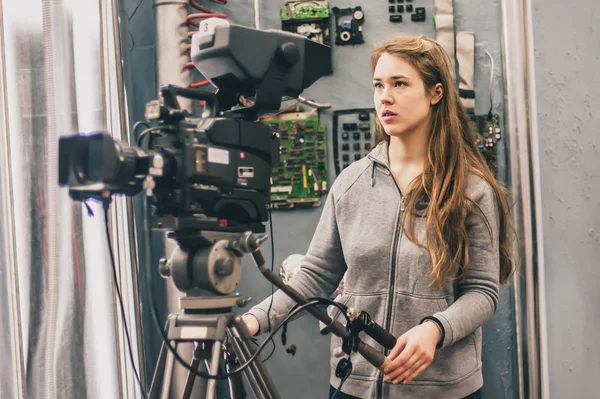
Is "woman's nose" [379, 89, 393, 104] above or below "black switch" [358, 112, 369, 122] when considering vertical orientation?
below

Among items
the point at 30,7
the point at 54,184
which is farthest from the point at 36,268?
the point at 30,7

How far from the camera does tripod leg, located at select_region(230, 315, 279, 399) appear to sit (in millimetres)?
1330

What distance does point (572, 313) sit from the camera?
2533mm

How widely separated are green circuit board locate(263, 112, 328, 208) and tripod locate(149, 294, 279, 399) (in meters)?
1.63

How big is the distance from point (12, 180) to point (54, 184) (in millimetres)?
124

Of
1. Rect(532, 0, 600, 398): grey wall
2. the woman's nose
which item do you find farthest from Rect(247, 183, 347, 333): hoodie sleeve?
Rect(532, 0, 600, 398): grey wall

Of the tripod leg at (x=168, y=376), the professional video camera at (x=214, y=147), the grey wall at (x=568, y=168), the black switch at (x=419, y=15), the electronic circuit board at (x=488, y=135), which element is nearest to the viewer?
the professional video camera at (x=214, y=147)

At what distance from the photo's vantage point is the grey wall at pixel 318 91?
9.48 feet

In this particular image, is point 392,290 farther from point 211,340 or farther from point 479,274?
point 211,340

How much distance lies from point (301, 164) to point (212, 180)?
168 cm

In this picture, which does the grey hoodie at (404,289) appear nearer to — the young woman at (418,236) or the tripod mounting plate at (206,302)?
the young woman at (418,236)

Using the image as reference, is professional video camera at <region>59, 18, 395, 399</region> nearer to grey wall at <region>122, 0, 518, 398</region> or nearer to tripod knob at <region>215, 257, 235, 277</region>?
tripod knob at <region>215, 257, 235, 277</region>

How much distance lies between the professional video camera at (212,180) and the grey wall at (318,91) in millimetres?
1548

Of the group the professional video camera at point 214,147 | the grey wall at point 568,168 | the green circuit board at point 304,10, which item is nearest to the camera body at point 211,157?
the professional video camera at point 214,147
